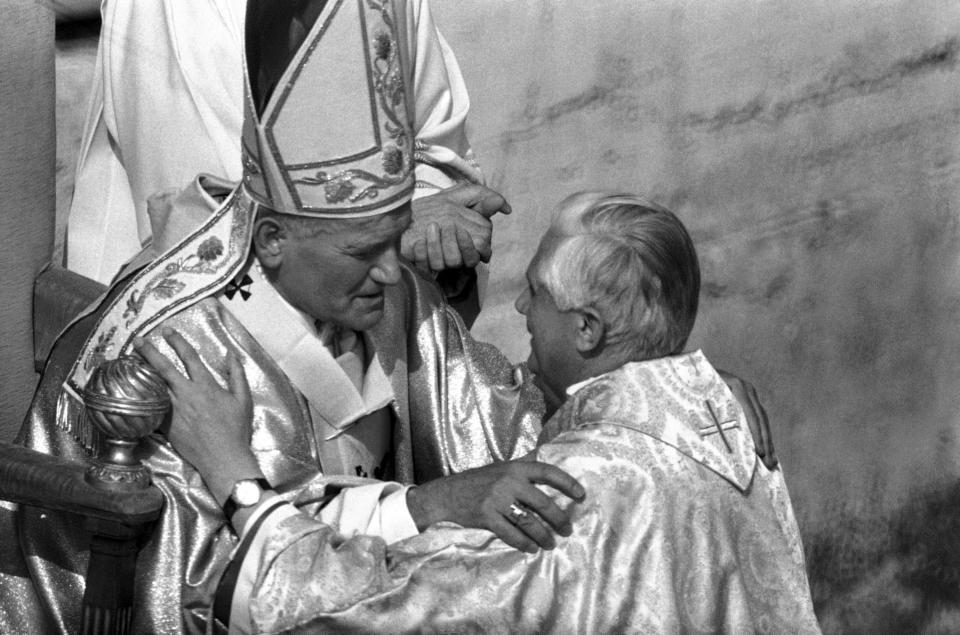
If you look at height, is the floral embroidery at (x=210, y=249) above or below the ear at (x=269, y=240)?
below

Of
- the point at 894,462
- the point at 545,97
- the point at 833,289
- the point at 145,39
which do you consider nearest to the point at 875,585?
the point at 894,462

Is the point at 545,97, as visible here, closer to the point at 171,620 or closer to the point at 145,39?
the point at 145,39

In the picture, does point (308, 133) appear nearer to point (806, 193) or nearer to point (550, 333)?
point (550, 333)

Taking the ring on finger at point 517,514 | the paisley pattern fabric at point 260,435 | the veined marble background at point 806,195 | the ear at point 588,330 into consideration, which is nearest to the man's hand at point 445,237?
the paisley pattern fabric at point 260,435

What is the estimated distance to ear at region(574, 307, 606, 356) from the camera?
3.49 metres

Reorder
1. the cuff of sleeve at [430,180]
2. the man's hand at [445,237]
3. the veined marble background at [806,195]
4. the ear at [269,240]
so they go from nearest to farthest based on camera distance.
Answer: the ear at [269,240], the man's hand at [445,237], the cuff of sleeve at [430,180], the veined marble background at [806,195]

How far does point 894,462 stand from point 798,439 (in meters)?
0.28

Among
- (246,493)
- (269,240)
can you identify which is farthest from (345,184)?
(246,493)

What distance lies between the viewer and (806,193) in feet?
18.4

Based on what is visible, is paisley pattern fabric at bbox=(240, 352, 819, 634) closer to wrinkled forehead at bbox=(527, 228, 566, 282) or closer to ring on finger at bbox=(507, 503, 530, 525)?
ring on finger at bbox=(507, 503, 530, 525)

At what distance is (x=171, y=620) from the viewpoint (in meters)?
3.47

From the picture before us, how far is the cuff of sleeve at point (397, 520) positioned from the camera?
3455 millimetres

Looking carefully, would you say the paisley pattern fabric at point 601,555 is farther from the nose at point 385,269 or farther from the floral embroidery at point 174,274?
the floral embroidery at point 174,274

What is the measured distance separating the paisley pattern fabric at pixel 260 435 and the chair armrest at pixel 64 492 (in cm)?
11
